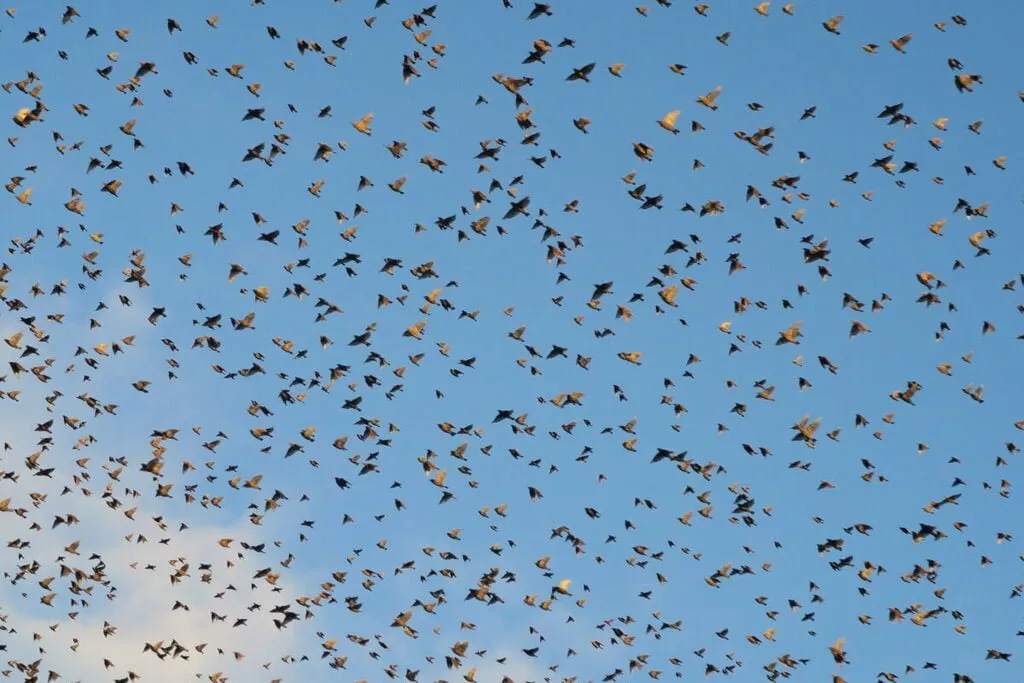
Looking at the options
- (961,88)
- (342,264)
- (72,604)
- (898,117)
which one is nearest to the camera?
(961,88)

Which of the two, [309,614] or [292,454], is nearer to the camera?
[292,454]

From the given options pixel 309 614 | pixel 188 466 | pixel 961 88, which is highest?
pixel 961 88

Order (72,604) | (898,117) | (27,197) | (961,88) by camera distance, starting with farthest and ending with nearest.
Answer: (72,604)
(27,197)
(898,117)
(961,88)

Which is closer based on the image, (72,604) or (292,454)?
(292,454)

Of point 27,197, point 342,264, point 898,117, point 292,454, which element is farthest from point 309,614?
point 898,117

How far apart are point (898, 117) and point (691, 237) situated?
1025 cm

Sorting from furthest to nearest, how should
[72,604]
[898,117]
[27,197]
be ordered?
[72,604]
[27,197]
[898,117]

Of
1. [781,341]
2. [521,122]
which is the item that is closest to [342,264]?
[521,122]

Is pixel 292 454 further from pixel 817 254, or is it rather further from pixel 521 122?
pixel 817 254

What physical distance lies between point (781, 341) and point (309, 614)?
81.2 ft

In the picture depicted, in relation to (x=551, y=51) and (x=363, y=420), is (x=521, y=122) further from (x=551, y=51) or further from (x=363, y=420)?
(x=363, y=420)

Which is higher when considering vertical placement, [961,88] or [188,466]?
[961,88]

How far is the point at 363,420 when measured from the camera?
64062mm

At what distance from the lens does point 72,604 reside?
66.5 metres
